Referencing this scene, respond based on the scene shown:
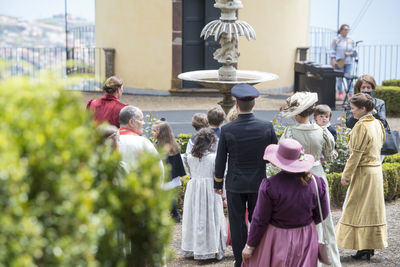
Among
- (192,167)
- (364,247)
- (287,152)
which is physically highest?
(287,152)

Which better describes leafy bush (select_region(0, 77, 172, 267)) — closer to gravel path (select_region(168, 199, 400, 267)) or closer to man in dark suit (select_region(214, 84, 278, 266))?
man in dark suit (select_region(214, 84, 278, 266))

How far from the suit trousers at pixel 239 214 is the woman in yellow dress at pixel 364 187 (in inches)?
37.7

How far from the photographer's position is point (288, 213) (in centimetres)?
424

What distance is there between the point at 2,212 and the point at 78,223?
24 cm

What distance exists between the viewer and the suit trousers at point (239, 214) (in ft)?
17.4

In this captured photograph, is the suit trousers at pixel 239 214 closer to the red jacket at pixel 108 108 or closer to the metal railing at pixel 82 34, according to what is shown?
the red jacket at pixel 108 108

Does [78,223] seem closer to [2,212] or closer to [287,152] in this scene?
[2,212]

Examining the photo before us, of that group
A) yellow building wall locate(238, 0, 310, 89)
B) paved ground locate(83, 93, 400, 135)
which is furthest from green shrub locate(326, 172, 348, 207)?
Result: yellow building wall locate(238, 0, 310, 89)

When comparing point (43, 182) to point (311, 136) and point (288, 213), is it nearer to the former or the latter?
point (288, 213)

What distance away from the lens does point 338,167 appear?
8516 mm

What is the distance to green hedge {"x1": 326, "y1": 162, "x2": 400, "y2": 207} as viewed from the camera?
7832 millimetres

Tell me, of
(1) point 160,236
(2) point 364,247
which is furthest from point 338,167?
(1) point 160,236

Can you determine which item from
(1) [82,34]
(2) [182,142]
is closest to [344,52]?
(2) [182,142]

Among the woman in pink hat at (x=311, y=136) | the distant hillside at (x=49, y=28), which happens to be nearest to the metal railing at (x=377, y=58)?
the distant hillside at (x=49, y=28)
